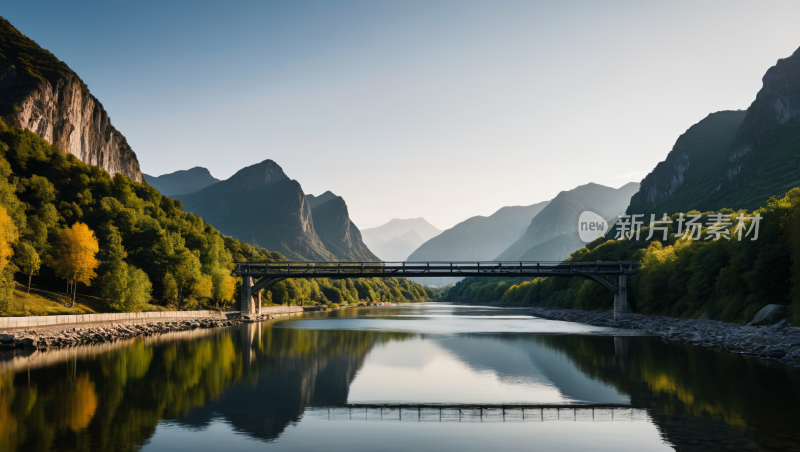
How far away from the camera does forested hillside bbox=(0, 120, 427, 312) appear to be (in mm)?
67750

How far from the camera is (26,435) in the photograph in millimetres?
17359

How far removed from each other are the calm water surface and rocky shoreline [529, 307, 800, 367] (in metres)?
2.43

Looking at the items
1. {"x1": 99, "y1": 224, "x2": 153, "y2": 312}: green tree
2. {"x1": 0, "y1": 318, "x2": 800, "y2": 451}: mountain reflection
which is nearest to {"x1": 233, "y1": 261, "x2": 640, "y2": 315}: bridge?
{"x1": 99, "y1": 224, "x2": 153, "y2": 312}: green tree

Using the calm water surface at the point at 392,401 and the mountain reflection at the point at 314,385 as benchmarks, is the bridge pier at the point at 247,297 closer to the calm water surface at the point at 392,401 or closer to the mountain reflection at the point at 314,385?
the mountain reflection at the point at 314,385

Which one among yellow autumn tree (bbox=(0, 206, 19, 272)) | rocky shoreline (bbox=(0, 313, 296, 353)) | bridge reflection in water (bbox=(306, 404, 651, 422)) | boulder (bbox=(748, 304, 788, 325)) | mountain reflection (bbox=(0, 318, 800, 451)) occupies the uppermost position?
yellow autumn tree (bbox=(0, 206, 19, 272))

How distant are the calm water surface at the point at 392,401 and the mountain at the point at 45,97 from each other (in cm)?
12059

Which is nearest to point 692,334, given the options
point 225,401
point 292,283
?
point 225,401

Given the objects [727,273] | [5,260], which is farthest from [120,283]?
[727,273]

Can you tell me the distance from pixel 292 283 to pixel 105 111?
322 ft

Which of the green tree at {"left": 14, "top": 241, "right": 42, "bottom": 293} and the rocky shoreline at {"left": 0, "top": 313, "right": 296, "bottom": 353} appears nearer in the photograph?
the rocky shoreline at {"left": 0, "top": 313, "right": 296, "bottom": 353}

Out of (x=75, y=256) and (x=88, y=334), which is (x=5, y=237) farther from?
(x=88, y=334)

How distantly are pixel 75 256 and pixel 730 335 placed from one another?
7255 centimetres

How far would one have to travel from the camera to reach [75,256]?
67125 mm

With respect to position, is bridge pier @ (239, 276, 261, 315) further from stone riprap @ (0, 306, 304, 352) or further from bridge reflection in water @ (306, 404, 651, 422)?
bridge reflection in water @ (306, 404, 651, 422)
